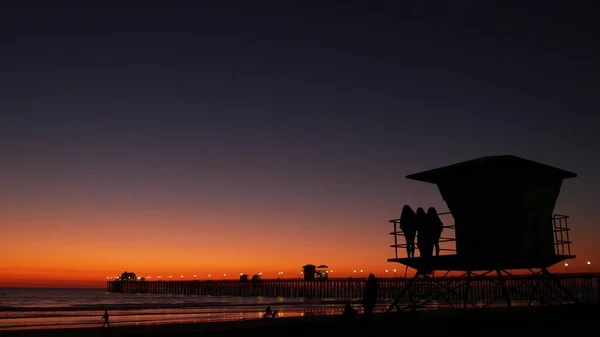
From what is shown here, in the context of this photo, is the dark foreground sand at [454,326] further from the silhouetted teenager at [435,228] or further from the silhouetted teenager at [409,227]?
the silhouetted teenager at [409,227]

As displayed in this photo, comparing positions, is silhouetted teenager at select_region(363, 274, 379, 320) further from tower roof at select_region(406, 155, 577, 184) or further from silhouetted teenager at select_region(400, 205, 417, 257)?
tower roof at select_region(406, 155, 577, 184)

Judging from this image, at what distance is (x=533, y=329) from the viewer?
1102 cm

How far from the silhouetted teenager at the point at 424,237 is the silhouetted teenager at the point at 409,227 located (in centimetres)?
16

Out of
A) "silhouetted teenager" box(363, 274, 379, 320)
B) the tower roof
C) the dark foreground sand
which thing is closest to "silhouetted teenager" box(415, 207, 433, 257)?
the tower roof

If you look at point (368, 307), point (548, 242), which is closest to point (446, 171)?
point (548, 242)

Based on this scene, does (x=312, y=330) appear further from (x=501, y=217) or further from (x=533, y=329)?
(x=501, y=217)

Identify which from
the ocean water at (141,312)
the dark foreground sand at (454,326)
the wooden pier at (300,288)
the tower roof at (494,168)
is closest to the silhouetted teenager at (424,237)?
the tower roof at (494,168)

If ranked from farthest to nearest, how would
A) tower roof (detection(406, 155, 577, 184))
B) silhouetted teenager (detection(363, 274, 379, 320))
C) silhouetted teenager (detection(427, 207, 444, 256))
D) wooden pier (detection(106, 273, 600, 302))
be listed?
wooden pier (detection(106, 273, 600, 302)) → silhouetted teenager (detection(427, 207, 444, 256)) → tower roof (detection(406, 155, 577, 184)) → silhouetted teenager (detection(363, 274, 379, 320))

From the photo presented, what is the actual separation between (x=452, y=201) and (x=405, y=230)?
1.53 meters

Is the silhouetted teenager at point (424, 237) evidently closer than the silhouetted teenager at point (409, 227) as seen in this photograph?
Yes

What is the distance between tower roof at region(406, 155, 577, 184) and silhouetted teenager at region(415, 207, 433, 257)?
1.32m

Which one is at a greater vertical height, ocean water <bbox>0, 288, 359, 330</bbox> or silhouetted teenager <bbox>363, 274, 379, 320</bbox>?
silhouetted teenager <bbox>363, 274, 379, 320</bbox>

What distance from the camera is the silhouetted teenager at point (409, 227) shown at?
1633cm

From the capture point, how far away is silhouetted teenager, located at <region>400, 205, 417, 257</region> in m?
16.3
